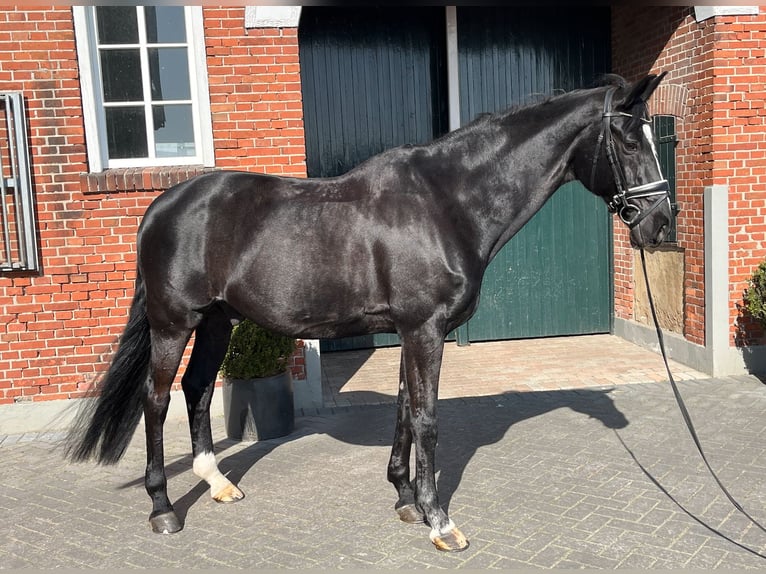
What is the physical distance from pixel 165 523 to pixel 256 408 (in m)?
1.70

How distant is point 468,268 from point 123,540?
240cm

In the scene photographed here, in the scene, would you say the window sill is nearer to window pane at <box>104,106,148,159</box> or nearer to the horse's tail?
window pane at <box>104,106,148,159</box>

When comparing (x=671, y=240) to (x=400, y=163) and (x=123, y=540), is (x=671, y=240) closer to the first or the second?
(x=400, y=163)

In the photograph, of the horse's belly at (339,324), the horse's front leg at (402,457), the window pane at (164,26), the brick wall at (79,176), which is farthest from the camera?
the window pane at (164,26)

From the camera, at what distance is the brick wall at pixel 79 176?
5719 millimetres

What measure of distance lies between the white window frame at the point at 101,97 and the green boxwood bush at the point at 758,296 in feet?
17.1

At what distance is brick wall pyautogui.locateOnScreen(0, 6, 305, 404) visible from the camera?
5719 mm

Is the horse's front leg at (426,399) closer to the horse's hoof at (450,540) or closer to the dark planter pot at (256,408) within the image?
the horse's hoof at (450,540)

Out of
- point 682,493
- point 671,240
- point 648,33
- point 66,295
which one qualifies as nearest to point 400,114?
point 648,33

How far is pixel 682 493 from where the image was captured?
4070 mm

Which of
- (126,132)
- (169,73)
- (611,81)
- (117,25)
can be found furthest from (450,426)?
(117,25)

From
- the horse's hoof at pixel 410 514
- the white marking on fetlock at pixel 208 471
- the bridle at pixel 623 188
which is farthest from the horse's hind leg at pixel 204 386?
the bridle at pixel 623 188

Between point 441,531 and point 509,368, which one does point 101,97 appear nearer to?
point 441,531

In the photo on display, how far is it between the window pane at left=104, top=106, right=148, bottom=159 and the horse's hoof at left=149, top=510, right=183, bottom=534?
3.58 meters
